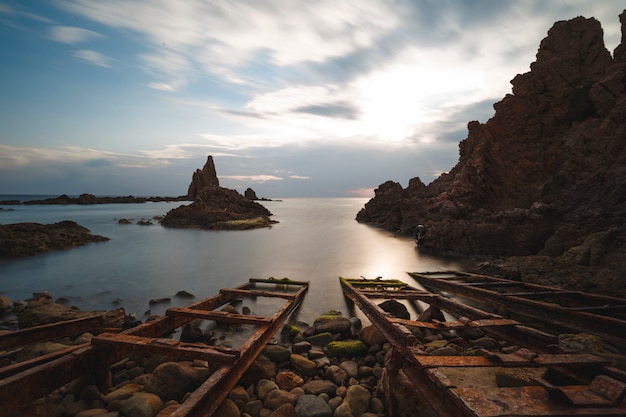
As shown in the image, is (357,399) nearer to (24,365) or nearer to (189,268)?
(24,365)

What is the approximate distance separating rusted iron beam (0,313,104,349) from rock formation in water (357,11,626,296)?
1603 centimetres

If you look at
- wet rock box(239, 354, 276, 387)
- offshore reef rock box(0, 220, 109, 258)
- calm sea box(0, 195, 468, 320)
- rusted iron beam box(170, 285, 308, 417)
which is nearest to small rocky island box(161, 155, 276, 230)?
calm sea box(0, 195, 468, 320)

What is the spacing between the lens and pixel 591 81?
1160 inches

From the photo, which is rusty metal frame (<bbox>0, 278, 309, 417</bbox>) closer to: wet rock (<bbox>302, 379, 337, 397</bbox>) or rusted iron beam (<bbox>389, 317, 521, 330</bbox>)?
wet rock (<bbox>302, 379, 337, 397</bbox>)

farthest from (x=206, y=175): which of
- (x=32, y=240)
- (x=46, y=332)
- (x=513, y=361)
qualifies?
(x=513, y=361)

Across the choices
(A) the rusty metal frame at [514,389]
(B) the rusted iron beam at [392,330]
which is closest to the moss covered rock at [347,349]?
(B) the rusted iron beam at [392,330]

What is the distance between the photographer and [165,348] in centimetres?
427

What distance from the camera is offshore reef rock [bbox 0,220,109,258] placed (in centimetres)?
1892

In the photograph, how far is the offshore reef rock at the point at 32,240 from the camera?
62.1 feet

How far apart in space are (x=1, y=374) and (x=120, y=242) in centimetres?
2779

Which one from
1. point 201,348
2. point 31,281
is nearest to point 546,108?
point 201,348

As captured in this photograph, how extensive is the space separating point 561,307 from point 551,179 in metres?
28.4

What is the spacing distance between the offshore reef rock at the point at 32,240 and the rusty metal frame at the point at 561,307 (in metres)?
27.0

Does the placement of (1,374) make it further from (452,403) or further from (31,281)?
(31,281)
